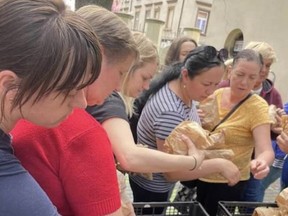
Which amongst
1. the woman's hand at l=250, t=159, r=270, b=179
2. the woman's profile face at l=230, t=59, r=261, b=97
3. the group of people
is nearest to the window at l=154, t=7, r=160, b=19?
the woman's profile face at l=230, t=59, r=261, b=97

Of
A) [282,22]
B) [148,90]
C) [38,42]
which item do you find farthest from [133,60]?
[282,22]

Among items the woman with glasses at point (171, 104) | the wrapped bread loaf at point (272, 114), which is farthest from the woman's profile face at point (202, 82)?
the wrapped bread loaf at point (272, 114)

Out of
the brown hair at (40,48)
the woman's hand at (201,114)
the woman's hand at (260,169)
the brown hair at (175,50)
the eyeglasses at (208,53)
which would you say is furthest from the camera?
the brown hair at (175,50)

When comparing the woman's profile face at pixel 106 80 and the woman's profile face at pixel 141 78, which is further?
the woman's profile face at pixel 141 78

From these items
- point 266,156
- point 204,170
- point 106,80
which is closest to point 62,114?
point 106,80

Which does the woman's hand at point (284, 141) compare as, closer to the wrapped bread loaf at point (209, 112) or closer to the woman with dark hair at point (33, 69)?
the wrapped bread loaf at point (209, 112)

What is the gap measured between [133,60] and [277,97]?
6.05ft

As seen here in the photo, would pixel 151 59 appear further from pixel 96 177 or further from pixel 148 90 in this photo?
pixel 96 177

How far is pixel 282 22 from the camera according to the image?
32.1ft

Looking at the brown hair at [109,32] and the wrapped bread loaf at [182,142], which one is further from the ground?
the brown hair at [109,32]

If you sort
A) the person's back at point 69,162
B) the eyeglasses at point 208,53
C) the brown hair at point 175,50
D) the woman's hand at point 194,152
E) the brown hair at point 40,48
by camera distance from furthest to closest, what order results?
the brown hair at point 175,50 < the eyeglasses at point 208,53 < the woman's hand at point 194,152 < the person's back at point 69,162 < the brown hair at point 40,48

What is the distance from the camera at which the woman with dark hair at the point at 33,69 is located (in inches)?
23.4

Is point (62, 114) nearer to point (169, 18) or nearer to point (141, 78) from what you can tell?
point (141, 78)

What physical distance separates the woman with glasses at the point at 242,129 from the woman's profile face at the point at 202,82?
10.7 inches
